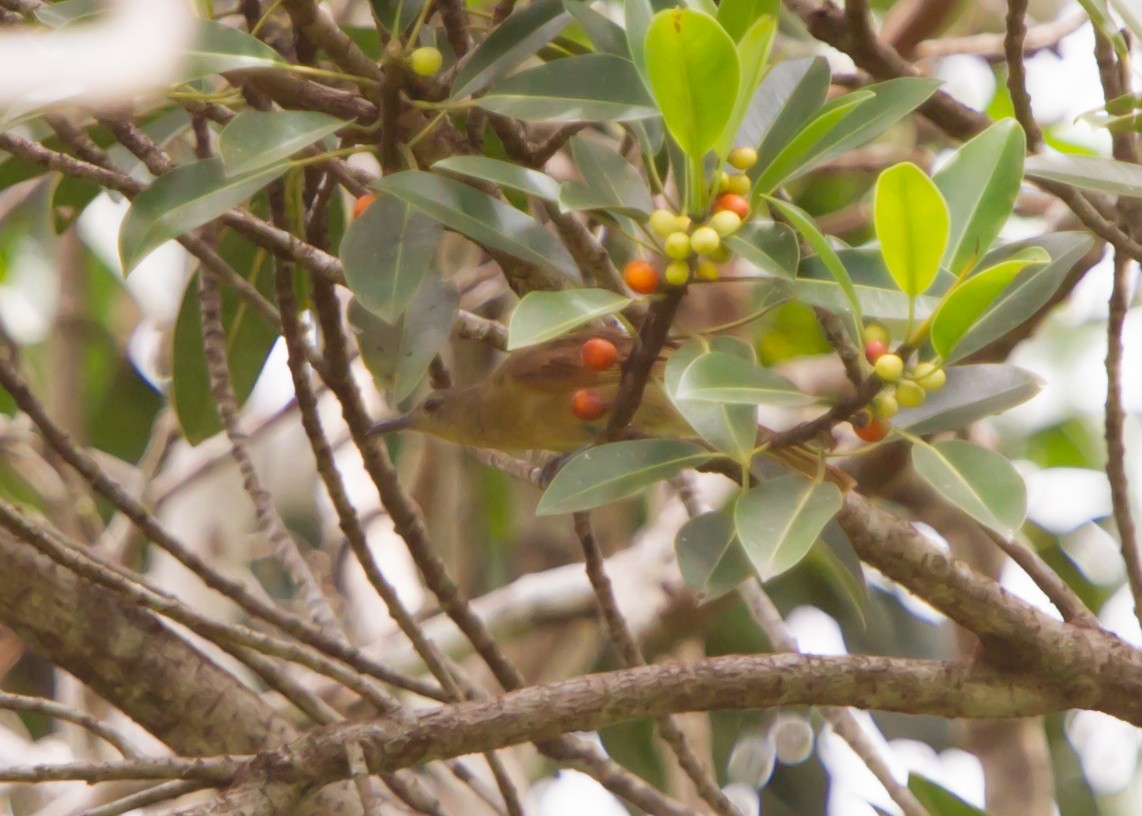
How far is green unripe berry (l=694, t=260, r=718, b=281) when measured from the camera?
149cm

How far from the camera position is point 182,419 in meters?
2.94

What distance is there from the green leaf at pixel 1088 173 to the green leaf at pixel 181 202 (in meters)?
0.96

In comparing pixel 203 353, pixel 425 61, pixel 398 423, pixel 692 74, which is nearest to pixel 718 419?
pixel 692 74

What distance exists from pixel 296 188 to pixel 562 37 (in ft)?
1.96

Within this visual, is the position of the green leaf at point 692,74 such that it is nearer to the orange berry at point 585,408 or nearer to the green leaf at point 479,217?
the green leaf at point 479,217

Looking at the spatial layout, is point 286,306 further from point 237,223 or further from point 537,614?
point 537,614

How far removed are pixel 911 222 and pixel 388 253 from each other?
704 millimetres

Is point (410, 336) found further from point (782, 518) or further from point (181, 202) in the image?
point (782, 518)

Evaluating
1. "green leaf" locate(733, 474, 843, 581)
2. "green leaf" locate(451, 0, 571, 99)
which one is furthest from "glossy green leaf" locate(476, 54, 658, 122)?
"green leaf" locate(733, 474, 843, 581)

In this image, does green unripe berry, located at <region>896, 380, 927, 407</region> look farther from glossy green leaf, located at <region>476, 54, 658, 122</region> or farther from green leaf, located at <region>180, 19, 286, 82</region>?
green leaf, located at <region>180, 19, 286, 82</region>

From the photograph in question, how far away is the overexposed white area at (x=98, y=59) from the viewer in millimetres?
1325

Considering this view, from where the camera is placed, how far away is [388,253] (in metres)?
1.76

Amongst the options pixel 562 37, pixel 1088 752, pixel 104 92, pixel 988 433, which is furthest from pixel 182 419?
pixel 1088 752

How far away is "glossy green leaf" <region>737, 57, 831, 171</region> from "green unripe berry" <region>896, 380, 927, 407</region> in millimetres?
325
